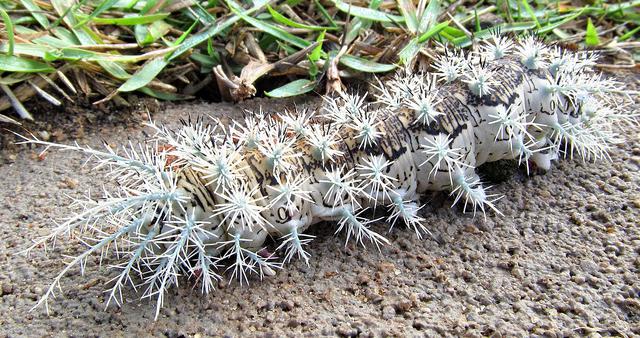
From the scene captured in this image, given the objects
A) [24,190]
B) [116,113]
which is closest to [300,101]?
[116,113]

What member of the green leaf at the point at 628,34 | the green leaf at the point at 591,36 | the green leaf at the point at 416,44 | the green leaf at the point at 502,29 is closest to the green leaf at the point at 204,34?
the green leaf at the point at 416,44

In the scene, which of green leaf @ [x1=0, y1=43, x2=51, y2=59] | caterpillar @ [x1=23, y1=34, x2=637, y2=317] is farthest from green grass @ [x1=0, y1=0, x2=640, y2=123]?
caterpillar @ [x1=23, y1=34, x2=637, y2=317]

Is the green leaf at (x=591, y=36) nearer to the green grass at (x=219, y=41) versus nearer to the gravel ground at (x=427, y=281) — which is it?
the green grass at (x=219, y=41)

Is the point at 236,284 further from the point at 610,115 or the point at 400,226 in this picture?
the point at 610,115

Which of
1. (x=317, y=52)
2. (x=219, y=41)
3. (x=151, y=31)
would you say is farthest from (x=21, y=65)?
(x=317, y=52)

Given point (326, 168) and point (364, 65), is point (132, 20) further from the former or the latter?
point (326, 168)

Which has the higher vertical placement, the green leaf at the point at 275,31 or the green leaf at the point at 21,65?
the green leaf at the point at 275,31

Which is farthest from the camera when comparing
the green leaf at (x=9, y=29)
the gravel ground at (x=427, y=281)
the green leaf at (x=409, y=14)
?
the green leaf at (x=409, y=14)

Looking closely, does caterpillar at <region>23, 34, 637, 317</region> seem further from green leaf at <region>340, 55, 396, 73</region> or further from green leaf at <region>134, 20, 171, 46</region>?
green leaf at <region>134, 20, 171, 46</region>
